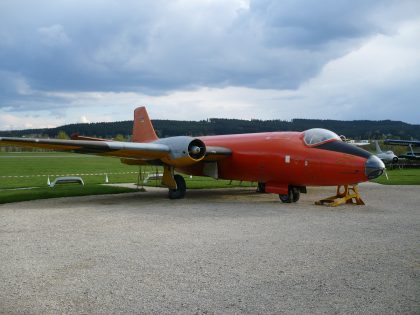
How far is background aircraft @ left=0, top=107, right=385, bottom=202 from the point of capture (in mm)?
13195

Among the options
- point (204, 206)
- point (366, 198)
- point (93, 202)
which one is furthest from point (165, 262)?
point (366, 198)

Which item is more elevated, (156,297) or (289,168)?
(289,168)

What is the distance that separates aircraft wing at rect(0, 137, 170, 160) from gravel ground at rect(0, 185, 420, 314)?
2728 millimetres

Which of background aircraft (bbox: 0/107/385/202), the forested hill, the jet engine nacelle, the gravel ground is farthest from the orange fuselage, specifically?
the forested hill

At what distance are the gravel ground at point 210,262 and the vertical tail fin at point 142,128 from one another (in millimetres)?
8093

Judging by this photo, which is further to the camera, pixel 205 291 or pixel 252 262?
pixel 252 262

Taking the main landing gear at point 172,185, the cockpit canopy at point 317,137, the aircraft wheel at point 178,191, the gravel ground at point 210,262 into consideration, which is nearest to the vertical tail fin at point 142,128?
the main landing gear at point 172,185

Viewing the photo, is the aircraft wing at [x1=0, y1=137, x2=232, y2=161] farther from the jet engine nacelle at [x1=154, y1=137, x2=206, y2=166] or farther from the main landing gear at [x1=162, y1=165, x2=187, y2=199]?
the main landing gear at [x1=162, y1=165, x2=187, y2=199]

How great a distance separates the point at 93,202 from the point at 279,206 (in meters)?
6.26

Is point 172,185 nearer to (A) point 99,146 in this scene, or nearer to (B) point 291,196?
(A) point 99,146

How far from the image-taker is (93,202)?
49.4 ft

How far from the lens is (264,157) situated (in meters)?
15.0

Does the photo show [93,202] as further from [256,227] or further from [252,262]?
[252,262]

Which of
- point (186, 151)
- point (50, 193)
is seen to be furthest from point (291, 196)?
point (50, 193)
